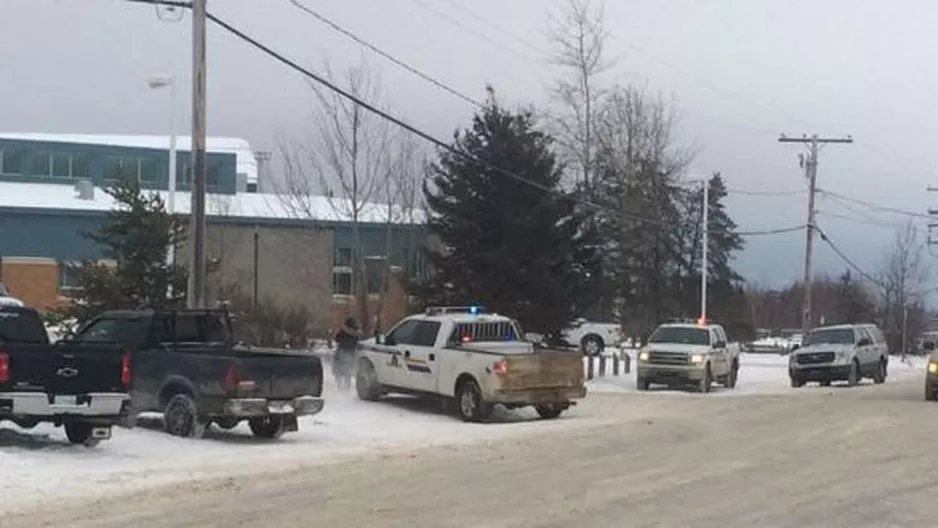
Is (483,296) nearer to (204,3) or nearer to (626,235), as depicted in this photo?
(204,3)

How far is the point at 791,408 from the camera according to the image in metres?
27.8

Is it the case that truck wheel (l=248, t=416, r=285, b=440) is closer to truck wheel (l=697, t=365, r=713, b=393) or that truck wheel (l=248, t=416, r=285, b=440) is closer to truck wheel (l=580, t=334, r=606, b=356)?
truck wheel (l=697, t=365, r=713, b=393)

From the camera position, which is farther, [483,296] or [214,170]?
[214,170]

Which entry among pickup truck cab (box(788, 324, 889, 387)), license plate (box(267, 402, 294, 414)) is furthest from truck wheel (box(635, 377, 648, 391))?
license plate (box(267, 402, 294, 414))

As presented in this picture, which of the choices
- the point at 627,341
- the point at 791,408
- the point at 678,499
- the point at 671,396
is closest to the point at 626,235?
the point at 627,341

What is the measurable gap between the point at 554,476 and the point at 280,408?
16.4 feet

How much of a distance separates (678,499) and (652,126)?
5263 centimetres

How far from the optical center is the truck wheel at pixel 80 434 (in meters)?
17.0

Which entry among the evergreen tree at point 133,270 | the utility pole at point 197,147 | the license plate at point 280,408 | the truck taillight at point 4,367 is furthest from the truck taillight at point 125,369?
the evergreen tree at point 133,270

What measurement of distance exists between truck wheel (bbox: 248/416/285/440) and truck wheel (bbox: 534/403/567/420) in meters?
6.39

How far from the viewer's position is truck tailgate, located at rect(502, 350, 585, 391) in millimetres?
23250

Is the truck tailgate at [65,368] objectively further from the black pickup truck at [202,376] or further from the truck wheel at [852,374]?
the truck wheel at [852,374]

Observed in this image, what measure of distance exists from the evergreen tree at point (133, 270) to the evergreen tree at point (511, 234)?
10.8 metres

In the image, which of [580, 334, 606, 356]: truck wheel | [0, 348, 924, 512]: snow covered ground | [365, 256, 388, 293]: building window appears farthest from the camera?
[365, 256, 388, 293]: building window
